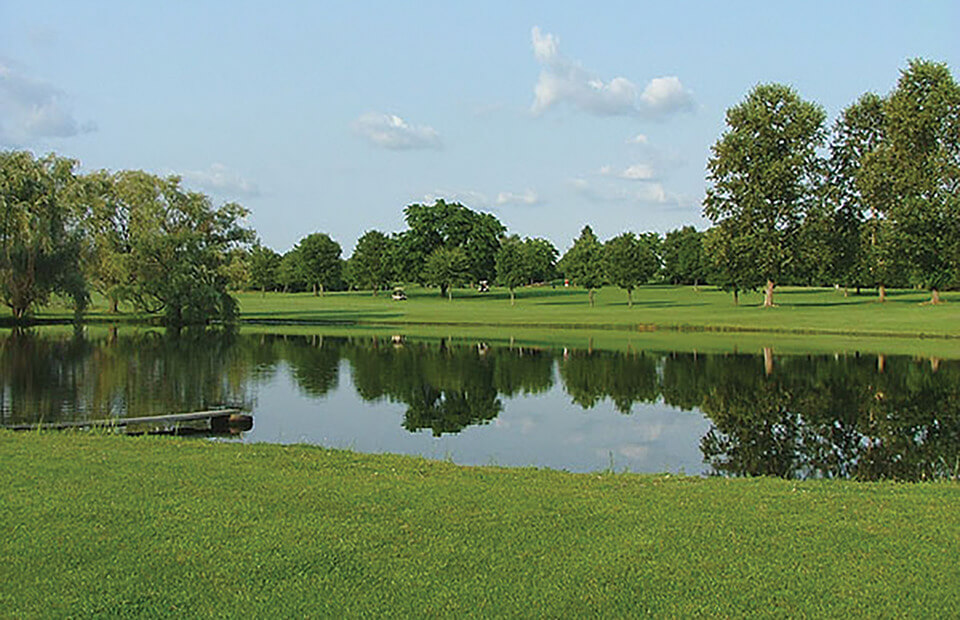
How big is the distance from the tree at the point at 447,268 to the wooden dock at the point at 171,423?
83.3m

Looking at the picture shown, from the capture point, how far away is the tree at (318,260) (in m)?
134

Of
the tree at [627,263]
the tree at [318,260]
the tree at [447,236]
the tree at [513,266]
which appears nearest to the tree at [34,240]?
the tree at [627,263]

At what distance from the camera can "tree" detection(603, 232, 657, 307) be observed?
8119 centimetres

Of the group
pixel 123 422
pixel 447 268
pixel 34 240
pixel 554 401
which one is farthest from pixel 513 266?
pixel 123 422

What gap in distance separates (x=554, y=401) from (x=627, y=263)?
5740 centimetres

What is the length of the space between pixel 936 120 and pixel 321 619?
68.2 meters

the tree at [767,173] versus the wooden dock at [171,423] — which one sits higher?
the tree at [767,173]

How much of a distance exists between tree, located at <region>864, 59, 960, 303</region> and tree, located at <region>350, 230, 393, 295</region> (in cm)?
6679

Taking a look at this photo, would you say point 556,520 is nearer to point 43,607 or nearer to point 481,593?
point 481,593

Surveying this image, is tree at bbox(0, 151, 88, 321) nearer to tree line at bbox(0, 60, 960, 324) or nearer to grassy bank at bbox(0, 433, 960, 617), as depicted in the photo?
tree line at bbox(0, 60, 960, 324)

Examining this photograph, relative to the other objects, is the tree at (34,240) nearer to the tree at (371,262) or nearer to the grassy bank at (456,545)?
the grassy bank at (456,545)

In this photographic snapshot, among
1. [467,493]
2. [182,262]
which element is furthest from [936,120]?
[467,493]

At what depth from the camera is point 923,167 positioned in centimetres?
6247

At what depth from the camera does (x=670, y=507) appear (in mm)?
9055
